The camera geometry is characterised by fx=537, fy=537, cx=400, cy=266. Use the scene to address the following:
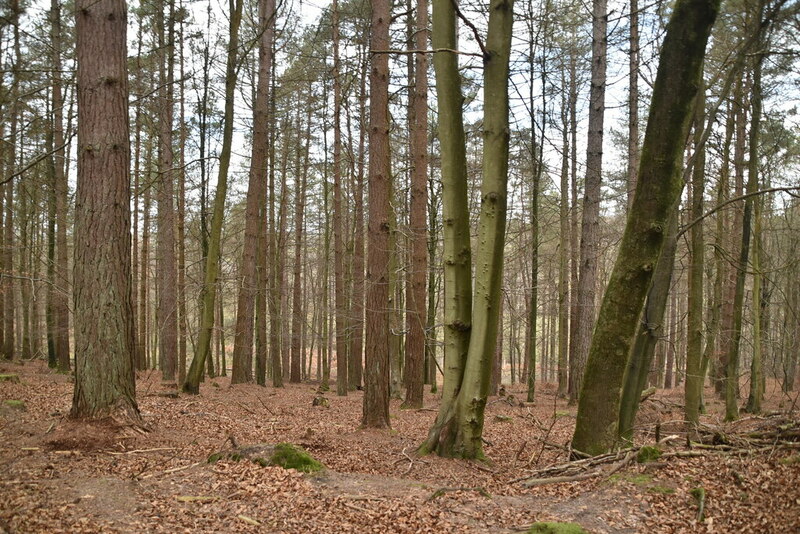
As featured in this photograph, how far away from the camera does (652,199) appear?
514cm

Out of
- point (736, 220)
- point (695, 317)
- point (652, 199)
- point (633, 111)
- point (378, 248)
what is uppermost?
point (633, 111)

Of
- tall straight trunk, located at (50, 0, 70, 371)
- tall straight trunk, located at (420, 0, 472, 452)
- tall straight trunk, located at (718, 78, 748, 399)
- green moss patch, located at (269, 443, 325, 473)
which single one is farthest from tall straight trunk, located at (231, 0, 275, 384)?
tall straight trunk, located at (718, 78, 748, 399)

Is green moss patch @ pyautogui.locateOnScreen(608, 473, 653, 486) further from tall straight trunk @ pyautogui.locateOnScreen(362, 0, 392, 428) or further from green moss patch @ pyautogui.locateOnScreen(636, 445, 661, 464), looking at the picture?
tall straight trunk @ pyautogui.locateOnScreen(362, 0, 392, 428)

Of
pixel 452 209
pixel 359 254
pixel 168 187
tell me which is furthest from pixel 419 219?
pixel 168 187

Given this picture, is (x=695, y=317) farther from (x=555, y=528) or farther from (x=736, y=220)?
(x=736, y=220)

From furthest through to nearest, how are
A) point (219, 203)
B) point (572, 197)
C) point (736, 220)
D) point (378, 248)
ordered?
1. point (572, 197)
2. point (736, 220)
3. point (219, 203)
4. point (378, 248)

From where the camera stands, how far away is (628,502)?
13.8 ft

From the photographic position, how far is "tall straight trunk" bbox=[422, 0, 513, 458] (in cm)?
573

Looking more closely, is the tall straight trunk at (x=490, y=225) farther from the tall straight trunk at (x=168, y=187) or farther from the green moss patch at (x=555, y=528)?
the tall straight trunk at (x=168, y=187)

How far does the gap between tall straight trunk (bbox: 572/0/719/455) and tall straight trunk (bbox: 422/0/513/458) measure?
109cm

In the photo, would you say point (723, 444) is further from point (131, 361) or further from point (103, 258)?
point (103, 258)

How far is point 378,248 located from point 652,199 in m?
4.26

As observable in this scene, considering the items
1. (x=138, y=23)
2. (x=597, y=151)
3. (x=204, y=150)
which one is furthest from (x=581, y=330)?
(x=138, y=23)

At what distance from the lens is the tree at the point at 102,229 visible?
225 inches
